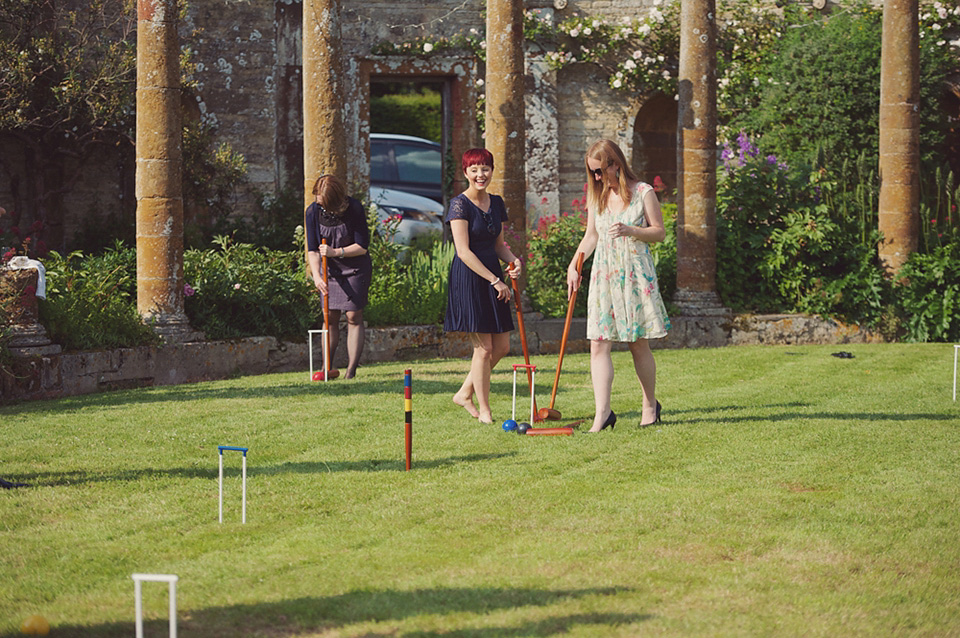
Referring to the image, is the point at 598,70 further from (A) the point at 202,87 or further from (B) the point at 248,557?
(B) the point at 248,557

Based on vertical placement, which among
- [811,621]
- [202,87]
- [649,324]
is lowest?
[811,621]

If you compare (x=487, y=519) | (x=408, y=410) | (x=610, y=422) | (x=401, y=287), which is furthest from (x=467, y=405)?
(x=401, y=287)

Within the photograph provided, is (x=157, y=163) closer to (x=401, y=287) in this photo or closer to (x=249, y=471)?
(x=401, y=287)

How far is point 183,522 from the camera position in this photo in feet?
14.3

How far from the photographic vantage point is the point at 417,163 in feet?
59.5

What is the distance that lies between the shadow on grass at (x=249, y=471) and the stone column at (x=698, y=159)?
633 centimetres

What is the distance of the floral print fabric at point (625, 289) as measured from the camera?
6.12 metres

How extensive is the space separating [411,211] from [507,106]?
4.96 m

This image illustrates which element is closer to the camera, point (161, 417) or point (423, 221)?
point (161, 417)

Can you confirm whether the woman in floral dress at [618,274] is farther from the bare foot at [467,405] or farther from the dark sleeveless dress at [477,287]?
the bare foot at [467,405]

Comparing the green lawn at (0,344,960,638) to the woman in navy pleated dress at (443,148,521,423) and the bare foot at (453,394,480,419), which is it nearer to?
the bare foot at (453,394,480,419)

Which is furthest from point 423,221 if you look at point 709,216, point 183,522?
point 183,522

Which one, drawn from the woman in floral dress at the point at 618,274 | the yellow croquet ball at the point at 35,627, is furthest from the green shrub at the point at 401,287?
the yellow croquet ball at the point at 35,627

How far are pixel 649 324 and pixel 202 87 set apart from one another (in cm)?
909
